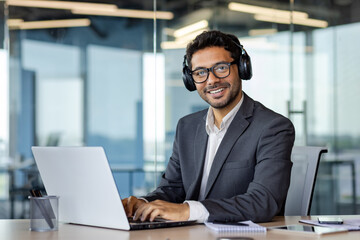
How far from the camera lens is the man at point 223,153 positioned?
2.02 meters

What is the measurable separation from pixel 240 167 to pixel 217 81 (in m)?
0.39

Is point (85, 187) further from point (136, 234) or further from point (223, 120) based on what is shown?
point (223, 120)

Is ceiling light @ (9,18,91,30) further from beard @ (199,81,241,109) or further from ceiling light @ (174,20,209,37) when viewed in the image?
beard @ (199,81,241,109)

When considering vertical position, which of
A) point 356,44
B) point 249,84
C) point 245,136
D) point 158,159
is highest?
point 356,44

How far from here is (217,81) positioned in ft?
8.11

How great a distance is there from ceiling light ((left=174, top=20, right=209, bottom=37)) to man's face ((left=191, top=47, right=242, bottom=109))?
2789 millimetres

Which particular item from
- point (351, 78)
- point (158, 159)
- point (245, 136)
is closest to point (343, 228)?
point (245, 136)

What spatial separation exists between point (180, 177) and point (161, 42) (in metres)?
2.79

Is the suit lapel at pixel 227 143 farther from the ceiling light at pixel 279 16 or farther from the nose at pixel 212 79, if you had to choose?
the ceiling light at pixel 279 16

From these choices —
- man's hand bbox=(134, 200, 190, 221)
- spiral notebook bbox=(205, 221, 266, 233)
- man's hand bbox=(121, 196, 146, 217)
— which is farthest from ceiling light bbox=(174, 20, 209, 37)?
spiral notebook bbox=(205, 221, 266, 233)

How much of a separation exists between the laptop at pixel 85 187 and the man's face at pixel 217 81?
704 mm

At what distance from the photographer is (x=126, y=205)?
2.10 m

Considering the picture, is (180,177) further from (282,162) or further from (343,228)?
(343,228)

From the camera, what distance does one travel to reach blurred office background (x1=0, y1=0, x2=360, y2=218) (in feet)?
16.8
